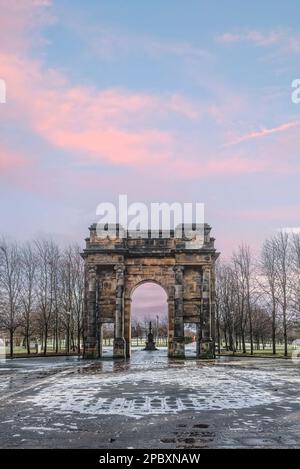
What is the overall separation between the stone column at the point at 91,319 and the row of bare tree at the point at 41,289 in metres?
6.78

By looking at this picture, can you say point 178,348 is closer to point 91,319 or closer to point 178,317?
point 178,317

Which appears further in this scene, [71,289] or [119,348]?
[71,289]

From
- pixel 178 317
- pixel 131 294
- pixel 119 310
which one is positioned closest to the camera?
pixel 119 310

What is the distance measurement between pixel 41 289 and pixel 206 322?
18.6m

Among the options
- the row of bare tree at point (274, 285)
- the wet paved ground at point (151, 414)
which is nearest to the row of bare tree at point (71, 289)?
the row of bare tree at point (274, 285)

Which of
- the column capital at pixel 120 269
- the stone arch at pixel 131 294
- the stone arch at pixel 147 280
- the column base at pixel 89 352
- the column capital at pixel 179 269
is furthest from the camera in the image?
the stone arch at pixel 131 294

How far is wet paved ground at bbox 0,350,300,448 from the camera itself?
8266 millimetres

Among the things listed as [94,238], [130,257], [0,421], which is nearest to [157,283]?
[130,257]

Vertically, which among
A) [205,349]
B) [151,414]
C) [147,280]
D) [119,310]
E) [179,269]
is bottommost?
[205,349]

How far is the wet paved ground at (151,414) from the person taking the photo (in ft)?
27.1

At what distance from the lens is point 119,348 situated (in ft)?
122

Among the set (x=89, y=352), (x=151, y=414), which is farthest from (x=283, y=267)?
(x=151, y=414)

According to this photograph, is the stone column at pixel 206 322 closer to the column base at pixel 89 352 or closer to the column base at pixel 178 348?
the column base at pixel 178 348

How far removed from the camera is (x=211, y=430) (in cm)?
899
